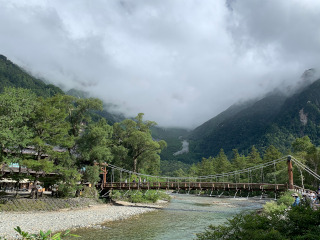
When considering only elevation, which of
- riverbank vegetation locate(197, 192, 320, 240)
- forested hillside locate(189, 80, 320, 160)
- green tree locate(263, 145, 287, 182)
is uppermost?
forested hillside locate(189, 80, 320, 160)

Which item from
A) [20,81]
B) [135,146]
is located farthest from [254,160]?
[20,81]

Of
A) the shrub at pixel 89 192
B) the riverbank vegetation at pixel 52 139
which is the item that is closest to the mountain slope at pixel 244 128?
the shrub at pixel 89 192

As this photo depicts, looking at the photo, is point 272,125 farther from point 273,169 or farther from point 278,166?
point 278,166

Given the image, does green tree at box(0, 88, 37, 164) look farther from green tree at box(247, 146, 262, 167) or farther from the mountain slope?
the mountain slope

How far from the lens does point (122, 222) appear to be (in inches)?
680

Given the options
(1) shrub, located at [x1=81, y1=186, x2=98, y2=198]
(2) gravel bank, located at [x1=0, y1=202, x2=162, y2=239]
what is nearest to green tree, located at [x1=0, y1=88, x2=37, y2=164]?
(2) gravel bank, located at [x1=0, y1=202, x2=162, y2=239]

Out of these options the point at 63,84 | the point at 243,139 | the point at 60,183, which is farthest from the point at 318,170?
the point at 63,84

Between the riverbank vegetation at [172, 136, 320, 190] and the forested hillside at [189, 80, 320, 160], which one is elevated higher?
the forested hillside at [189, 80, 320, 160]

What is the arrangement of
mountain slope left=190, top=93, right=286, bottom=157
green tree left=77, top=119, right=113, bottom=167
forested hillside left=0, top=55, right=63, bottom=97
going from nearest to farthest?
green tree left=77, top=119, right=113, bottom=167
forested hillside left=0, top=55, right=63, bottom=97
mountain slope left=190, top=93, right=286, bottom=157

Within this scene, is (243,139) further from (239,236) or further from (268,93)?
(239,236)

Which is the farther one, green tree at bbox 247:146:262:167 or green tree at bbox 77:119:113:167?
green tree at bbox 247:146:262:167

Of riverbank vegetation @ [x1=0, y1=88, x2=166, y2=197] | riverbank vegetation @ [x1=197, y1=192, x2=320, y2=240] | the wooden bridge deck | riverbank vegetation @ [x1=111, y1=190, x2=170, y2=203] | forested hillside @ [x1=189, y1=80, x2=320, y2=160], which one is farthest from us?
forested hillside @ [x1=189, y1=80, x2=320, y2=160]

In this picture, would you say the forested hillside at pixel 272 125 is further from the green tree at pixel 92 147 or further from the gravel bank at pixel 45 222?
the gravel bank at pixel 45 222

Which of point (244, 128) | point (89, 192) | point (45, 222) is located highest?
point (244, 128)
